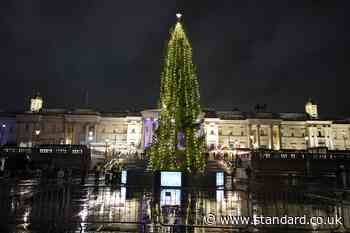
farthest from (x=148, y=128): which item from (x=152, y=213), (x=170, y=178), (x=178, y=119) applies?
(x=152, y=213)

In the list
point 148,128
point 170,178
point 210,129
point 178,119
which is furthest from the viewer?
point 210,129

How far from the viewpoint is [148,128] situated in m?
87.7

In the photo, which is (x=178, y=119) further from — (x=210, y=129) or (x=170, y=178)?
(x=210, y=129)

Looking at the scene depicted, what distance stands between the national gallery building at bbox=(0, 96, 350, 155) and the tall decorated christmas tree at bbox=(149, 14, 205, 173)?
224ft

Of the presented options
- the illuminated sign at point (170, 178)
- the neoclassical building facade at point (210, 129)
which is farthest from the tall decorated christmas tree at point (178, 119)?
the neoclassical building facade at point (210, 129)

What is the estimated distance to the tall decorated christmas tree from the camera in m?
18.8

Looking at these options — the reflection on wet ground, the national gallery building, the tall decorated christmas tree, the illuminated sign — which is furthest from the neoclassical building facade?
the reflection on wet ground

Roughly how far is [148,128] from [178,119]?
69.1 metres

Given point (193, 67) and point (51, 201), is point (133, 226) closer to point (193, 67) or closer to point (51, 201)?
A: point (51, 201)

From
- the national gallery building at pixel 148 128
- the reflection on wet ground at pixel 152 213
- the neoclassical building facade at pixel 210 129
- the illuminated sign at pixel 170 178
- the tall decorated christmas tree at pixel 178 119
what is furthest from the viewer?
the national gallery building at pixel 148 128

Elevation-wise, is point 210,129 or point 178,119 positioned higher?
point 210,129

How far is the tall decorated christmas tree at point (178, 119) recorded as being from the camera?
18.8 metres

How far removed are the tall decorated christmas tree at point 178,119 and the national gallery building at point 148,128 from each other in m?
68.2

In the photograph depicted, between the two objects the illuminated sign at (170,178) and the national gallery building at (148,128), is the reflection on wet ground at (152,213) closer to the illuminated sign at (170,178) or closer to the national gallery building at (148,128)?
the illuminated sign at (170,178)
